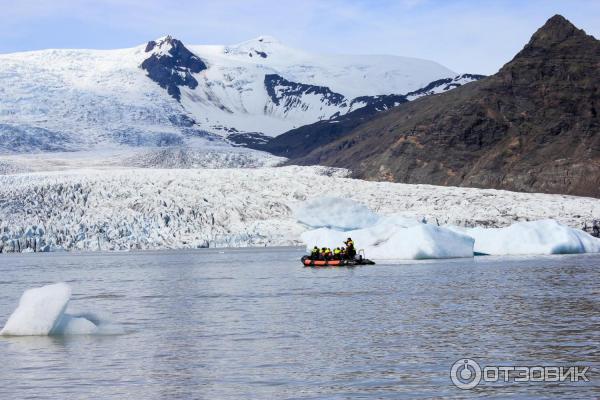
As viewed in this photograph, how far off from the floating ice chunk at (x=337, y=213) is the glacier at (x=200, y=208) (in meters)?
9.18

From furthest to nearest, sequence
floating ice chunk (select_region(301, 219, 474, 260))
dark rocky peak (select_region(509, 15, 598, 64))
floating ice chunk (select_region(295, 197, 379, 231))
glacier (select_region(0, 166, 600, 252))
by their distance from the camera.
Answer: dark rocky peak (select_region(509, 15, 598, 64)), glacier (select_region(0, 166, 600, 252)), floating ice chunk (select_region(295, 197, 379, 231)), floating ice chunk (select_region(301, 219, 474, 260))

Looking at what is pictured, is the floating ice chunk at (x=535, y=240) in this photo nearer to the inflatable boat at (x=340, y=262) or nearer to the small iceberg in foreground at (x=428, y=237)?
the small iceberg in foreground at (x=428, y=237)

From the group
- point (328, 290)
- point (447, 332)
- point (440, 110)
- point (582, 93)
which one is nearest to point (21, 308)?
point (447, 332)

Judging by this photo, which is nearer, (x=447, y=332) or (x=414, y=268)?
(x=447, y=332)

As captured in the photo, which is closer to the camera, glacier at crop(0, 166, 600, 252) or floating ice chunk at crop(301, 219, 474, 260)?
floating ice chunk at crop(301, 219, 474, 260)

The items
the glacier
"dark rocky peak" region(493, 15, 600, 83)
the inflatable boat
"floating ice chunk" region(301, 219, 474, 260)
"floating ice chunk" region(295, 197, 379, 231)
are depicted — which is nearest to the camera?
the inflatable boat

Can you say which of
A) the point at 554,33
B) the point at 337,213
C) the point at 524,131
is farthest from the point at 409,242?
the point at 554,33

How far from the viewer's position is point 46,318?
21.1 meters

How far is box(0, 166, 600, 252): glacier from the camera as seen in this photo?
7950 cm

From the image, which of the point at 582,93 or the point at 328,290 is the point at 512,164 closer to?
the point at 582,93

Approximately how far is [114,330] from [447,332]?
Answer: 7.96 metres

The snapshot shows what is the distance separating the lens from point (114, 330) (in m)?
22.0

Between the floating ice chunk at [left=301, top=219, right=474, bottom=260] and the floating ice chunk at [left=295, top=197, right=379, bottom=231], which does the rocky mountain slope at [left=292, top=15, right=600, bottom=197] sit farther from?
the floating ice chunk at [left=301, top=219, right=474, bottom=260]

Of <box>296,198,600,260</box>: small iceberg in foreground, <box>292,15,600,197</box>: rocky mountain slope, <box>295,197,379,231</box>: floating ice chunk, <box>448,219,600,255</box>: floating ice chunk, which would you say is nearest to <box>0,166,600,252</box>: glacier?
<box>295,197,379,231</box>: floating ice chunk
